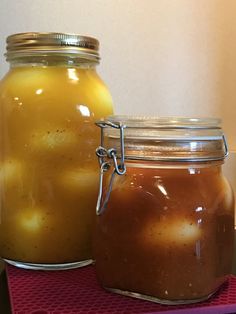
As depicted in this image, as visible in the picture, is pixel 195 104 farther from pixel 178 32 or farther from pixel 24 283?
pixel 24 283

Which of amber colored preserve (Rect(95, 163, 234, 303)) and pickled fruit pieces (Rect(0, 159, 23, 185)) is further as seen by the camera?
pickled fruit pieces (Rect(0, 159, 23, 185))

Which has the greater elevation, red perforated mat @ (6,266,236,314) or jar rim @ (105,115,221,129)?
jar rim @ (105,115,221,129)

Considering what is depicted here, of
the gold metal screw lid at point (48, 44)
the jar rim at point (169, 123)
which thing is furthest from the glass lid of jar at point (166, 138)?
the gold metal screw lid at point (48, 44)

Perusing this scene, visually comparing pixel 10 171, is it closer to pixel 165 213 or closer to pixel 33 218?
pixel 33 218

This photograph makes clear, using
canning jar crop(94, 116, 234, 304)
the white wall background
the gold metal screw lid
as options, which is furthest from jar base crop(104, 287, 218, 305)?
the white wall background

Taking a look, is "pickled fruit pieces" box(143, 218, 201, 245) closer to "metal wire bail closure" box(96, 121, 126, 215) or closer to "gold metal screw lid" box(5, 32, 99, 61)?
"metal wire bail closure" box(96, 121, 126, 215)

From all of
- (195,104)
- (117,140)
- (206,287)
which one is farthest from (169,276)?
(195,104)

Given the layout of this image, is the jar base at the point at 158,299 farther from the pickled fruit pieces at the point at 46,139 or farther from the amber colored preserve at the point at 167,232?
the pickled fruit pieces at the point at 46,139
